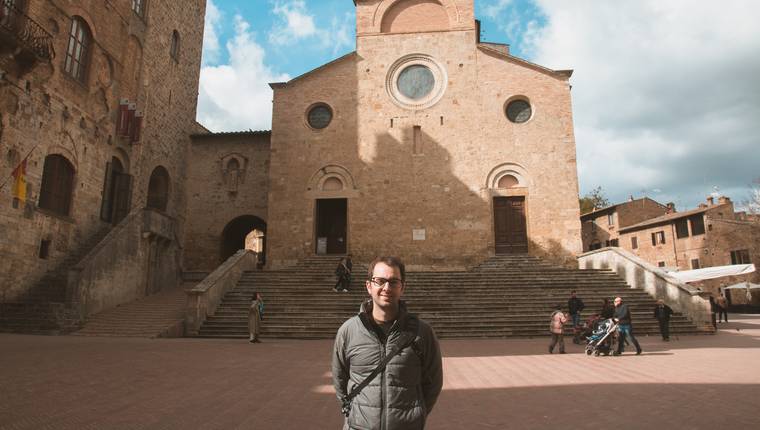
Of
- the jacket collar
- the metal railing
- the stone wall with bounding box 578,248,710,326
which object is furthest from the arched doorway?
the jacket collar

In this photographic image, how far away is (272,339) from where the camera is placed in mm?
12672

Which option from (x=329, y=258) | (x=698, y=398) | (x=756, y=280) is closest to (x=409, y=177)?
(x=329, y=258)

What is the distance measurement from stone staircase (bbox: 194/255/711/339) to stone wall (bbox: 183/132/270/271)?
20.9 ft

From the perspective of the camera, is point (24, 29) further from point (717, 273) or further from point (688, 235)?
point (688, 235)

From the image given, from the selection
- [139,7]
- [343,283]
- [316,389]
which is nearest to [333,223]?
[343,283]

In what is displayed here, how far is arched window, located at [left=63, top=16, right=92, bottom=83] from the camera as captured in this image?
15.9 m

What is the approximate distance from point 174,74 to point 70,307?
12859 mm

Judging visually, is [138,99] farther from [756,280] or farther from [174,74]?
[756,280]

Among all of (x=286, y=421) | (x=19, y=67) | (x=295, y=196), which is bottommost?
(x=286, y=421)

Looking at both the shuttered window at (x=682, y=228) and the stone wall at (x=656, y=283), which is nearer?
the stone wall at (x=656, y=283)

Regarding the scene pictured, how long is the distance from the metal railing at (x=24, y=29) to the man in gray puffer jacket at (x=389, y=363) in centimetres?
1495

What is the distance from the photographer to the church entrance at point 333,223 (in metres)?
21.9

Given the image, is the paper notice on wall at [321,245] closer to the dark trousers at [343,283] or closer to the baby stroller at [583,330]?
the dark trousers at [343,283]

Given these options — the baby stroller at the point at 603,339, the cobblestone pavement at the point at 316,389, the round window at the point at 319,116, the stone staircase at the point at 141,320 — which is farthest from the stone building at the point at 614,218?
the stone staircase at the point at 141,320
